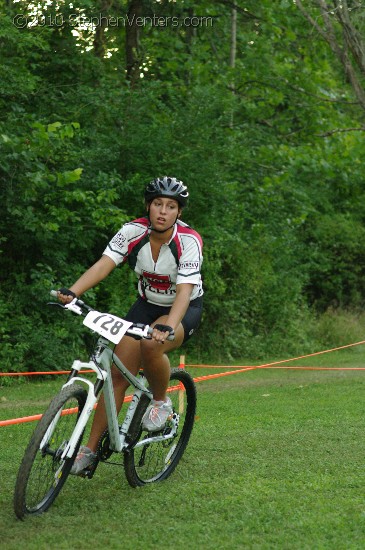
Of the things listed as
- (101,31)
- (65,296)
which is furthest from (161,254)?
(101,31)

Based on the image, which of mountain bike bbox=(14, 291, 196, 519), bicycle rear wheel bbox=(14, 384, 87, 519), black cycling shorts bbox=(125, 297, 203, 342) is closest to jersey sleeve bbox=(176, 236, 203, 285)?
black cycling shorts bbox=(125, 297, 203, 342)

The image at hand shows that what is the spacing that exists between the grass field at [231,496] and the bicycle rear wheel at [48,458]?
0.36 feet

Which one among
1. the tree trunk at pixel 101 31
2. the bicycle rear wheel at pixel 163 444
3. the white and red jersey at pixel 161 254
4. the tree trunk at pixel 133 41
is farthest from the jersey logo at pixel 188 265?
the tree trunk at pixel 133 41

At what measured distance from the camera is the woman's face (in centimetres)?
644

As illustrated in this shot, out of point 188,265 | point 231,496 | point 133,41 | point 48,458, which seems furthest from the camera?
point 133,41

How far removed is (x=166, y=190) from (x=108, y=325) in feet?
3.41

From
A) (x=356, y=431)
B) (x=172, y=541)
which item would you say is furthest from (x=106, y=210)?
(x=172, y=541)

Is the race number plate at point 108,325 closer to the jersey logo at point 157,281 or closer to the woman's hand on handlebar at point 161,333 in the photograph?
the woman's hand on handlebar at point 161,333

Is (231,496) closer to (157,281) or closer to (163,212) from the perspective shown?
(157,281)

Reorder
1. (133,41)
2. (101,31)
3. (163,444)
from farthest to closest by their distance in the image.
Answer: (133,41) → (101,31) → (163,444)

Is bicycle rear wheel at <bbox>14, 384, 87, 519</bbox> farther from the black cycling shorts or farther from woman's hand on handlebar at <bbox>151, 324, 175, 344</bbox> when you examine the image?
the black cycling shorts

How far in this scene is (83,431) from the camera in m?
5.81

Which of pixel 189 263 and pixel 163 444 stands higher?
pixel 189 263

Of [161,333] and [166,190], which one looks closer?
[161,333]
